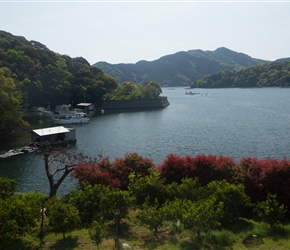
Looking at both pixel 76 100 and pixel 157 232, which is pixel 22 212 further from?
pixel 76 100

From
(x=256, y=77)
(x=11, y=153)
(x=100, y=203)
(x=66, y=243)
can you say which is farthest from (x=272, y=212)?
(x=256, y=77)

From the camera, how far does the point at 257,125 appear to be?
4788cm

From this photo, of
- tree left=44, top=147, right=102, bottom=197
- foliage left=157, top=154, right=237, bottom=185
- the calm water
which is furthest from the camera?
the calm water

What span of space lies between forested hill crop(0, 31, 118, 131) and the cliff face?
5.84 metres

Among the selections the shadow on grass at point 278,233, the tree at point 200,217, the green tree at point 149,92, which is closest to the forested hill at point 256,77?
the green tree at point 149,92

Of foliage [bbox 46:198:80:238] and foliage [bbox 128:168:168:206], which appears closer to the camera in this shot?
foliage [bbox 46:198:80:238]

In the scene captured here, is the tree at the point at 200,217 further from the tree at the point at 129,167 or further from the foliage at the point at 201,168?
the tree at the point at 129,167

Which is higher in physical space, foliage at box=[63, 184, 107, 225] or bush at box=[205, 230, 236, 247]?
foliage at box=[63, 184, 107, 225]

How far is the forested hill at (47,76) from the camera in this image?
78.4 meters

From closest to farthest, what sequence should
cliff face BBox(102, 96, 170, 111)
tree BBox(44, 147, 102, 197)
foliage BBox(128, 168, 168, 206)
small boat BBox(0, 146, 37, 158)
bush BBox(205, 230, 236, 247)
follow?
bush BBox(205, 230, 236, 247) < foliage BBox(128, 168, 168, 206) < tree BBox(44, 147, 102, 197) < small boat BBox(0, 146, 37, 158) < cliff face BBox(102, 96, 170, 111)

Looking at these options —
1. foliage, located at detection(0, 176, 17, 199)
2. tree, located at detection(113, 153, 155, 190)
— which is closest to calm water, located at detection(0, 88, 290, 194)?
tree, located at detection(113, 153, 155, 190)

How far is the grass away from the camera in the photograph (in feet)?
30.6

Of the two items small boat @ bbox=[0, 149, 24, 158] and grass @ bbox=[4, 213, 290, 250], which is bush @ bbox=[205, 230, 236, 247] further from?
small boat @ bbox=[0, 149, 24, 158]

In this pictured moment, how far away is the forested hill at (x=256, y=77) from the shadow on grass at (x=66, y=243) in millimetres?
164571
